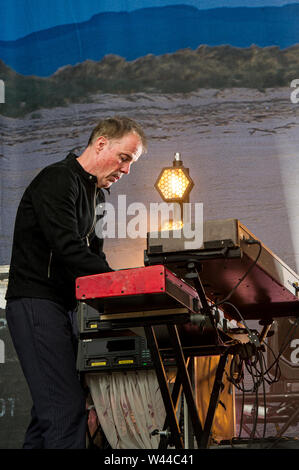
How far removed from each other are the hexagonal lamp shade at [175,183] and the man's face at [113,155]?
71.2 inches

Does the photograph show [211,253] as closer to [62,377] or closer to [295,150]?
[62,377]

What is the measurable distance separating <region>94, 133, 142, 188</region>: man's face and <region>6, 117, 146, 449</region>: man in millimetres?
112

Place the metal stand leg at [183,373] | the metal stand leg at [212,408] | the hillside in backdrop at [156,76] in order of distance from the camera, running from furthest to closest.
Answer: the hillside in backdrop at [156,76] → the metal stand leg at [212,408] → the metal stand leg at [183,373]

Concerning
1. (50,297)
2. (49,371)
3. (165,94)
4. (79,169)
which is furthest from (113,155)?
(165,94)

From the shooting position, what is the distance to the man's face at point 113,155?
2.16 meters

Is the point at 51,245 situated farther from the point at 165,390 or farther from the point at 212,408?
the point at 212,408

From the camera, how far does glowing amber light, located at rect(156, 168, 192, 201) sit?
157 inches

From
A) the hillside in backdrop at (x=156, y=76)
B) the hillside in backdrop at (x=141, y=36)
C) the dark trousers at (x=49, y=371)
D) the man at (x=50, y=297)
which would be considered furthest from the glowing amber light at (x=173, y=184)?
the dark trousers at (x=49, y=371)

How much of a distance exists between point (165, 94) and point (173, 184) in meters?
0.93

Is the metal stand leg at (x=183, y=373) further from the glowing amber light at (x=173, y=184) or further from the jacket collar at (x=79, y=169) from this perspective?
the glowing amber light at (x=173, y=184)

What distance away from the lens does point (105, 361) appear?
107 inches

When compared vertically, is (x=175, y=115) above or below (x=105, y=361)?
above
